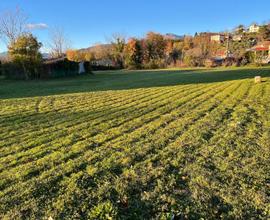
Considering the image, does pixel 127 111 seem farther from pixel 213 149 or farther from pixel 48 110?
pixel 213 149

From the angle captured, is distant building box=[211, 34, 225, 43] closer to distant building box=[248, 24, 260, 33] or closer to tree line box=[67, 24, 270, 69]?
tree line box=[67, 24, 270, 69]

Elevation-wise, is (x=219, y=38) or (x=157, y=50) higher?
(x=219, y=38)

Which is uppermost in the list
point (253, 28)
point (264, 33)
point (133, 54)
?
point (253, 28)

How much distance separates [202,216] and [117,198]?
38.7 inches

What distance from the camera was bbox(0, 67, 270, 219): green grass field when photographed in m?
2.88

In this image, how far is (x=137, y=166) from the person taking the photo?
388 cm

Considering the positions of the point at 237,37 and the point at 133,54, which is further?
the point at 237,37

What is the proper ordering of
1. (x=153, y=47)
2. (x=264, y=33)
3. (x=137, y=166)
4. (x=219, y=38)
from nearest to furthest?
1. (x=137, y=166)
2. (x=153, y=47)
3. (x=264, y=33)
4. (x=219, y=38)

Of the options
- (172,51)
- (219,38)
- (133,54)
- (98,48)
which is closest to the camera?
(133,54)

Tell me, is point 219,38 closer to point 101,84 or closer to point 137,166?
point 101,84

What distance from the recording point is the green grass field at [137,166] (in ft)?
9.46

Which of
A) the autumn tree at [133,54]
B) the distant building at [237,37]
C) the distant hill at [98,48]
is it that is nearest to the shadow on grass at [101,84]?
the autumn tree at [133,54]

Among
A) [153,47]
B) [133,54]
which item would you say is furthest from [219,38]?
[133,54]

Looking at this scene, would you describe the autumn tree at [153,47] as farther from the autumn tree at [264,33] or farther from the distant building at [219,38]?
the autumn tree at [264,33]
